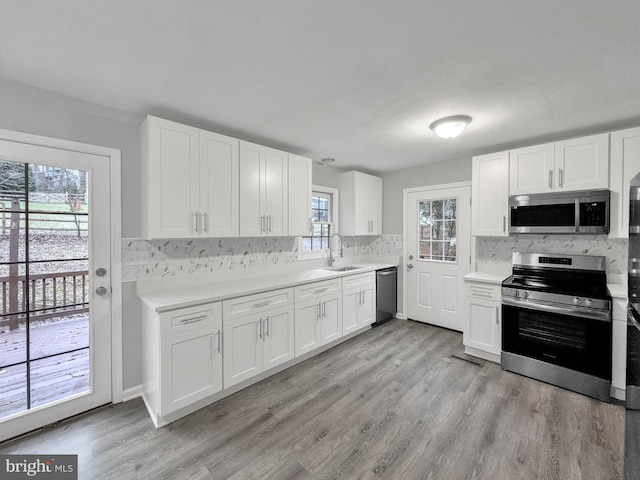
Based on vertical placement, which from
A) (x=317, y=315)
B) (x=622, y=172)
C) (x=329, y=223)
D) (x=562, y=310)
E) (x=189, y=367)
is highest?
(x=622, y=172)

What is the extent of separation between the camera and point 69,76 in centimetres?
183

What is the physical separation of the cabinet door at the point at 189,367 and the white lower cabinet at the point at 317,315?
35.3 inches

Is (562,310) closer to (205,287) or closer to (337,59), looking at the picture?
(337,59)

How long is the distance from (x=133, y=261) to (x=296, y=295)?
59.4 inches

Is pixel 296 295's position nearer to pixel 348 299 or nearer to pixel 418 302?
pixel 348 299

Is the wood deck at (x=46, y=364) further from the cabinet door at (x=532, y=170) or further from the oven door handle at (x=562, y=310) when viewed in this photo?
the cabinet door at (x=532, y=170)

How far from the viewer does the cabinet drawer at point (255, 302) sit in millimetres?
2332

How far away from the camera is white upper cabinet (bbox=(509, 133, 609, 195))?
2.57 metres

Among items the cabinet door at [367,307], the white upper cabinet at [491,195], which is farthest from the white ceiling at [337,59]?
the cabinet door at [367,307]

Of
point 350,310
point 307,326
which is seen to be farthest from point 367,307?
point 307,326

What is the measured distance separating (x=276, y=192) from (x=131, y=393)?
89.8 inches

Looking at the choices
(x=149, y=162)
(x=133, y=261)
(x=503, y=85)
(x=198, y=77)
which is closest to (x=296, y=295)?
(x=133, y=261)

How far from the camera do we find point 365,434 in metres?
1.97

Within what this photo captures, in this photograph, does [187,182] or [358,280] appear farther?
[358,280]
